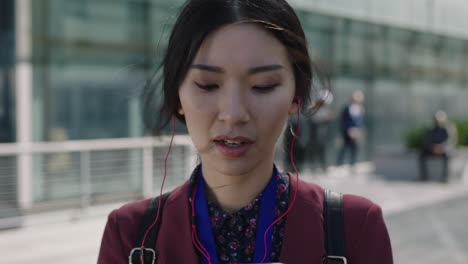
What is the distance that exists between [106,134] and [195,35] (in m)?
6.87

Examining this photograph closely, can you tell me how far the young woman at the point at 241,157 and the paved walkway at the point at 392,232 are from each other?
3.85m

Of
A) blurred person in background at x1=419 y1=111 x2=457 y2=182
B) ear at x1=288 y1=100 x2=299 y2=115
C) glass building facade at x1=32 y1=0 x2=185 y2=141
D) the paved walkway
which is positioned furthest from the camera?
blurred person in background at x1=419 y1=111 x2=457 y2=182

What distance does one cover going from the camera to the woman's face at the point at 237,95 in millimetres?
1216

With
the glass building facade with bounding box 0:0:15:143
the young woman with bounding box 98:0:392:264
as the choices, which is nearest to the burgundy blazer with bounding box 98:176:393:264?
the young woman with bounding box 98:0:392:264

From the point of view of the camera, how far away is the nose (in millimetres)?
1200

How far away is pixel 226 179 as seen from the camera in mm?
1326

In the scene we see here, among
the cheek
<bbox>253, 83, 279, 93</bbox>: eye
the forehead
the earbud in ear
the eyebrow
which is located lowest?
the cheek

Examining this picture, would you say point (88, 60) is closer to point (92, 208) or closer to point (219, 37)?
point (92, 208)

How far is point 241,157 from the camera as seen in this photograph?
4.11ft

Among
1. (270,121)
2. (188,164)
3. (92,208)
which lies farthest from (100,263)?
(188,164)

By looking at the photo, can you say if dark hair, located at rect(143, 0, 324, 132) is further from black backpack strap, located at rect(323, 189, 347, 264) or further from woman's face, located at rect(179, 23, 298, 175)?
black backpack strap, located at rect(323, 189, 347, 264)

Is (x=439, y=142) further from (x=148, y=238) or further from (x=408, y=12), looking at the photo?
(x=148, y=238)

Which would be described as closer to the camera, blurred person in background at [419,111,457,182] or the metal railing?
the metal railing

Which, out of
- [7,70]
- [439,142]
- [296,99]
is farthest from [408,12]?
[296,99]
